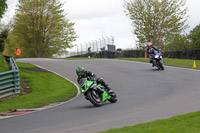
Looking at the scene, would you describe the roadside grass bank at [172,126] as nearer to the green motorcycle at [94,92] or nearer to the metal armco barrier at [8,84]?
the green motorcycle at [94,92]

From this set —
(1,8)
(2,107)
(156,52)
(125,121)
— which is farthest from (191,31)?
(125,121)

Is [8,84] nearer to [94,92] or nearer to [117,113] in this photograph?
[94,92]

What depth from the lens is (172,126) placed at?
24.1 feet

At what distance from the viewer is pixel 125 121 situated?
9109 mm

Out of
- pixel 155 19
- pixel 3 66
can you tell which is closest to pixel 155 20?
pixel 155 19

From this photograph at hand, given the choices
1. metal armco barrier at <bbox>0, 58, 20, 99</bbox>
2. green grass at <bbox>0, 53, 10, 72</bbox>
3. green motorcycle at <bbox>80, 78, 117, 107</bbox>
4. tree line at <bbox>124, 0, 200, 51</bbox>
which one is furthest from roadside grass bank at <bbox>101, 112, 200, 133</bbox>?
tree line at <bbox>124, 0, 200, 51</bbox>

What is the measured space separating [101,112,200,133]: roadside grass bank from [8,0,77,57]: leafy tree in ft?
182

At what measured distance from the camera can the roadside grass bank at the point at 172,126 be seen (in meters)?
6.96

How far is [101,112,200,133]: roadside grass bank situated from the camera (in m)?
6.96

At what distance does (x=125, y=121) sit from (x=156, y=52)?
16483 mm

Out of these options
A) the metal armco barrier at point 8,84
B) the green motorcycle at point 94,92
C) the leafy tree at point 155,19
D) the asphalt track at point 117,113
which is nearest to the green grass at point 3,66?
the metal armco barrier at point 8,84

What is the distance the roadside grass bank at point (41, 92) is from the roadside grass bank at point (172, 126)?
7688mm

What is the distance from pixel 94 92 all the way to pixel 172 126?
220 inches

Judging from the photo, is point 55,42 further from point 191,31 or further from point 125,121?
point 125,121
